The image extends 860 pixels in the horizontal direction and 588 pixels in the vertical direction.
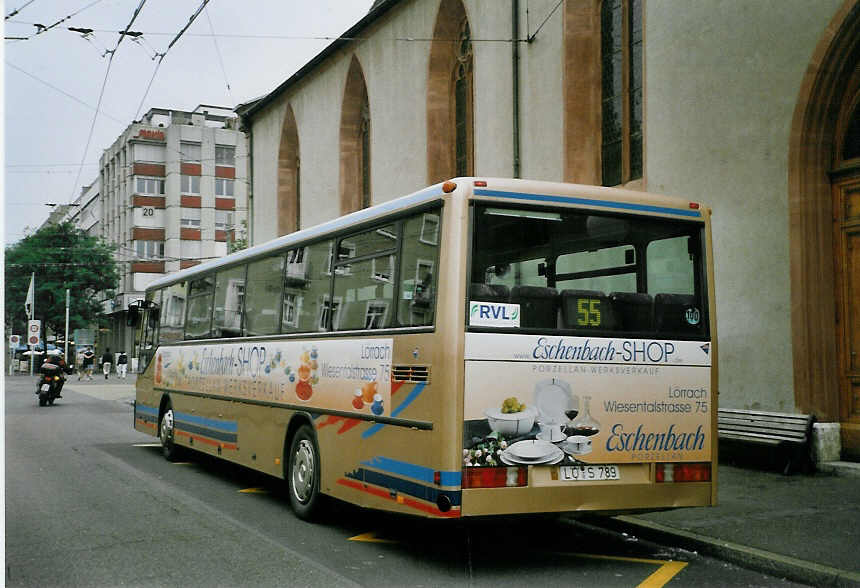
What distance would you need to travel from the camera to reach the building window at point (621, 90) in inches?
617

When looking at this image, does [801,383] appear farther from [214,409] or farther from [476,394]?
[214,409]

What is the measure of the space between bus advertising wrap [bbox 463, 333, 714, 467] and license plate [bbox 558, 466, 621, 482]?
0.18 ft

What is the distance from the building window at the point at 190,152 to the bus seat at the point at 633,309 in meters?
69.0

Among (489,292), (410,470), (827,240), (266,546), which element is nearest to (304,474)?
(266,546)

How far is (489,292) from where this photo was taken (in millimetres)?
6961

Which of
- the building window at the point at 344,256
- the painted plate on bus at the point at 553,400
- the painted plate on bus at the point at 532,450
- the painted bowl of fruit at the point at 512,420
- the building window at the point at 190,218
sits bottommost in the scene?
the painted plate on bus at the point at 532,450

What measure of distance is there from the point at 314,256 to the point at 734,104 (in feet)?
20.7

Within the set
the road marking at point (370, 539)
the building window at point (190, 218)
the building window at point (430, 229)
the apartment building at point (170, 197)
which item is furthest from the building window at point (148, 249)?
the building window at point (430, 229)

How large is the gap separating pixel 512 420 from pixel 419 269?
1.36 metres

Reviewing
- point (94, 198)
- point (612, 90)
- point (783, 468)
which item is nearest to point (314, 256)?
point (783, 468)

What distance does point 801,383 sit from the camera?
451 inches

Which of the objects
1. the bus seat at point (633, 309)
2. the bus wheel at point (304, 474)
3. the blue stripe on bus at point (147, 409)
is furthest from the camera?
the blue stripe on bus at point (147, 409)

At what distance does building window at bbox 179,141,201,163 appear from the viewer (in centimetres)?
7288

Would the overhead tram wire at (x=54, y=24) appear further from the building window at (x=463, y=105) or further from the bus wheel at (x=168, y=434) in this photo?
the building window at (x=463, y=105)
